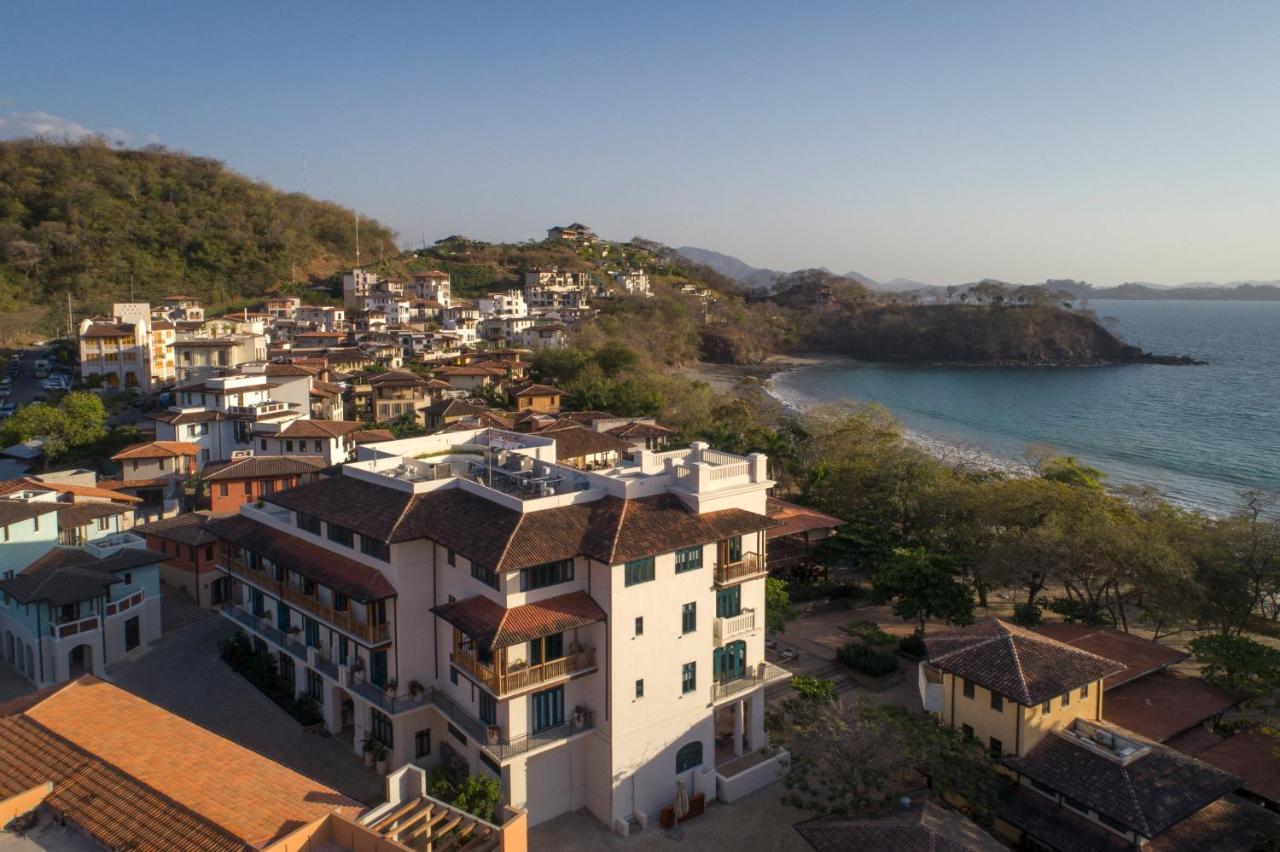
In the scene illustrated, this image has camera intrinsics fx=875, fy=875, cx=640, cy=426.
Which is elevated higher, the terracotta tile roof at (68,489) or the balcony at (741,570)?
the balcony at (741,570)

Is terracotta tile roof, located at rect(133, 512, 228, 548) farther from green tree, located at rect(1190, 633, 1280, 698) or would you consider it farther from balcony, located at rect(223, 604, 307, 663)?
green tree, located at rect(1190, 633, 1280, 698)

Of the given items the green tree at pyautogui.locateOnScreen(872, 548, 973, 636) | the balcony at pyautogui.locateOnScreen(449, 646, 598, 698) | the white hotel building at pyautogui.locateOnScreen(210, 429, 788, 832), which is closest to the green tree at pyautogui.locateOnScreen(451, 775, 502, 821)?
the white hotel building at pyautogui.locateOnScreen(210, 429, 788, 832)

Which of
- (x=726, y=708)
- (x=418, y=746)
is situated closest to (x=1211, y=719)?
(x=726, y=708)

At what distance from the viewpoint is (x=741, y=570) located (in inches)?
816

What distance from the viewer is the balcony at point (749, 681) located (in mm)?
20422

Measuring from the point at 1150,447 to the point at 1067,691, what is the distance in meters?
55.5

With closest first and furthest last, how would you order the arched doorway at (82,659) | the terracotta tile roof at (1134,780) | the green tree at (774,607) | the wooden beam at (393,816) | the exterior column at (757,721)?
the wooden beam at (393,816)
the terracotta tile roof at (1134,780)
the exterior column at (757,721)
the arched doorway at (82,659)
the green tree at (774,607)

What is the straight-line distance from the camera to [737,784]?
20.1m

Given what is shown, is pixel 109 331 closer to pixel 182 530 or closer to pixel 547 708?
pixel 182 530

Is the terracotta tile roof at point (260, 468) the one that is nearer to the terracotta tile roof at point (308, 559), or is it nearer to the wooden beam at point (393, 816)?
the terracotta tile roof at point (308, 559)

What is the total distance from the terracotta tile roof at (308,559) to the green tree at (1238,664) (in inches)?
824

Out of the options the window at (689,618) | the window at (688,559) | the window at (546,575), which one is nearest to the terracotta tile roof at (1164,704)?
the window at (689,618)

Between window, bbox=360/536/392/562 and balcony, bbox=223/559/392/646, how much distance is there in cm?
155

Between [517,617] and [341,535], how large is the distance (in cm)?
632
